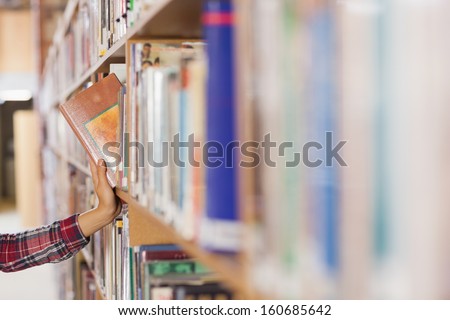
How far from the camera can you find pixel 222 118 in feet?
2.42

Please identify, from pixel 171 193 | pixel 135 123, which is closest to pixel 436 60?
pixel 171 193

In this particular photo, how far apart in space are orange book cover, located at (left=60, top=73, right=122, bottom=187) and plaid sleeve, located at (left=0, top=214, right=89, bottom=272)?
0.23 metres

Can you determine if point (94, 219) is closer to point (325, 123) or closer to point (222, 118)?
point (222, 118)

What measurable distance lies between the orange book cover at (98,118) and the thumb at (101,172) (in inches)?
0.6

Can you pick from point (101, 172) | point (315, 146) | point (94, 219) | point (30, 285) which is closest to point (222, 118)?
point (315, 146)

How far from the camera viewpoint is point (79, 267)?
2.93 m

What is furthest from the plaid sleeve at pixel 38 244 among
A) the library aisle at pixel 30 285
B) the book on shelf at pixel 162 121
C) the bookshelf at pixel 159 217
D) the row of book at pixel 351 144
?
the library aisle at pixel 30 285

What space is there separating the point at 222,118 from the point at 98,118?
983 mm

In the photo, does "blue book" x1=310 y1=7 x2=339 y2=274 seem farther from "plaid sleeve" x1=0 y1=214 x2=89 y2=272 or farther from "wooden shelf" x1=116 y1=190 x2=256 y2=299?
"plaid sleeve" x1=0 y1=214 x2=89 y2=272

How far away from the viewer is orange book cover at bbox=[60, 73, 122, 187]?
1.66 metres

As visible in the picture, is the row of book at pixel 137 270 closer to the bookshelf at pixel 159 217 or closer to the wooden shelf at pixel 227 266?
the bookshelf at pixel 159 217

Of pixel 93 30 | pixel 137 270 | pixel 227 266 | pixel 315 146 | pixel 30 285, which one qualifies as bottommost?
pixel 30 285

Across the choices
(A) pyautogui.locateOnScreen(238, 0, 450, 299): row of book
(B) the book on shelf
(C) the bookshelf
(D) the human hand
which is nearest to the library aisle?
(C) the bookshelf
